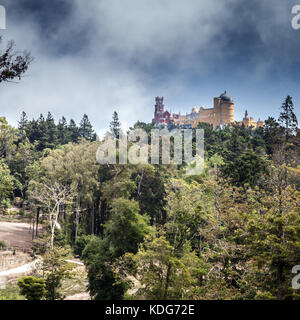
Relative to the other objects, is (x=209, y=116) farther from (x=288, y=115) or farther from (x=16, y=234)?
(x=16, y=234)

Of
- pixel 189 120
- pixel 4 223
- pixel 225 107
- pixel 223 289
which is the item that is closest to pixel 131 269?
pixel 223 289

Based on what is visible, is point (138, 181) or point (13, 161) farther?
point (13, 161)

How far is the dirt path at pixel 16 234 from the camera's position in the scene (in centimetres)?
2166

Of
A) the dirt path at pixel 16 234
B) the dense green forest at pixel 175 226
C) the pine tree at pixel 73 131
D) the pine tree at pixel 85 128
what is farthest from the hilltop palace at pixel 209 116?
the dirt path at pixel 16 234

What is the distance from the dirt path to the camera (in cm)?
2166

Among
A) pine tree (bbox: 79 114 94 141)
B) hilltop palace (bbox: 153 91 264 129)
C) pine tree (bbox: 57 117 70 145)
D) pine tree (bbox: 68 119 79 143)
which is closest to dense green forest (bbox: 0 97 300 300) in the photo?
pine tree (bbox: 57 117 70 145)

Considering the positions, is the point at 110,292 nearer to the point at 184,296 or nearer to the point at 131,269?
the point at 131,269

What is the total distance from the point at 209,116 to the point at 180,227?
50.4m

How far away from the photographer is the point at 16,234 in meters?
23.3

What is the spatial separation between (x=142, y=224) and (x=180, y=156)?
16.9 m

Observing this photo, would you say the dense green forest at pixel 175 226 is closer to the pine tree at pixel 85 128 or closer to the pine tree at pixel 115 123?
the pine tree at pixel 115 123

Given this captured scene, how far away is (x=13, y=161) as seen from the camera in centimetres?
3203

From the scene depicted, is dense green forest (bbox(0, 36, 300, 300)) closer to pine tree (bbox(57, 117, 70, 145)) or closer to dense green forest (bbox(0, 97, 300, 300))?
dense green forest (bbox(0, 97, 300, 300))

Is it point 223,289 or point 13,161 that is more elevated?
point 13,161
